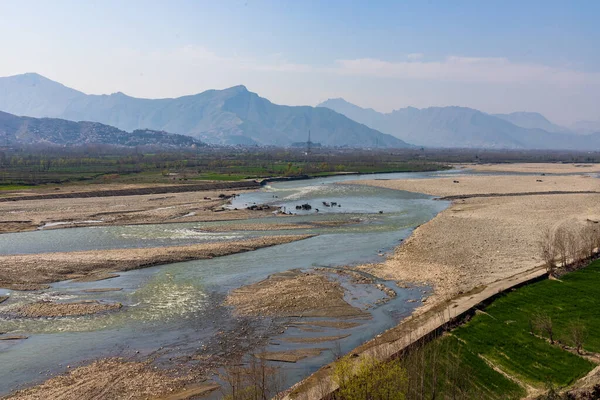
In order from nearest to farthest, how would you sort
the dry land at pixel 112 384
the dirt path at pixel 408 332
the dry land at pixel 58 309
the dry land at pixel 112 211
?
the dirt path at pixel 408 332, the dry land at pixel 112 384, the dry land at pixel 58 309, the dry land at pixel 112 211

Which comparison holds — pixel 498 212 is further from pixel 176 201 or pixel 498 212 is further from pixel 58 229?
pixel 58 229

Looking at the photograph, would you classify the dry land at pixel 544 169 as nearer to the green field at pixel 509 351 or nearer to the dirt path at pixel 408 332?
the dirt path at pixel 408 332

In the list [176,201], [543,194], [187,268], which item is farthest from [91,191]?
[543,194]

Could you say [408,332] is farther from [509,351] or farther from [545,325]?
[545,325]

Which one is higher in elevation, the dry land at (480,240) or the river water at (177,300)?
the dry land at (480,240)

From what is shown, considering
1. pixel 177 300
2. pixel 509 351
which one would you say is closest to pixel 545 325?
pixel 509 351

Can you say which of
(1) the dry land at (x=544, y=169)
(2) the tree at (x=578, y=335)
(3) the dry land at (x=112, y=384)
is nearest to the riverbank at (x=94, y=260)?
(3) the dry land at (x=112, y=384)

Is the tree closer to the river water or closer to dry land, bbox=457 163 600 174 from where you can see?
the river water

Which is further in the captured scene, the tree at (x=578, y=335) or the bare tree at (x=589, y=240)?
the bare tree at (x=589, y=240)
